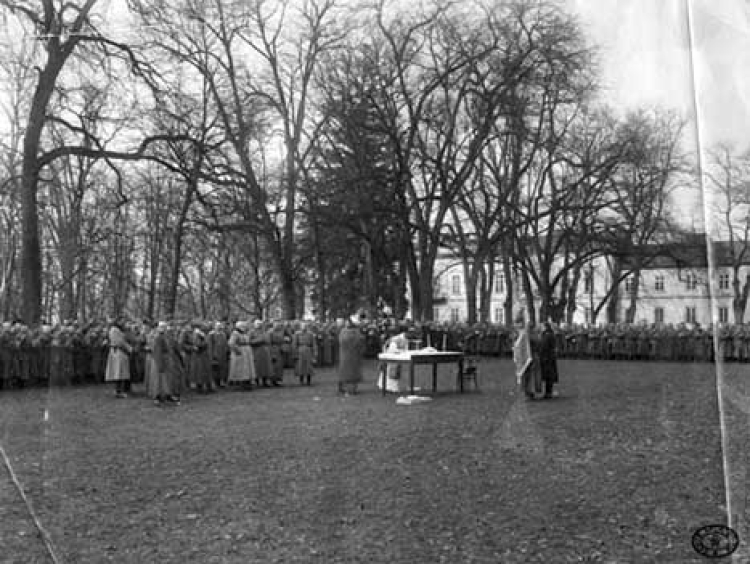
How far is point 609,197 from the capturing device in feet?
11.2

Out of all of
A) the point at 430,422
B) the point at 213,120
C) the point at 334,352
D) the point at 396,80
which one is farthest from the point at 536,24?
the point at 334,352

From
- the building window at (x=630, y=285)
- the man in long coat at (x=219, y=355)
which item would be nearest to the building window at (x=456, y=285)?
the building window at (x=630, y=285)

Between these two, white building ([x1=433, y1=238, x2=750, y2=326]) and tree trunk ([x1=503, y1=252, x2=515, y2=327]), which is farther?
tree trunk ([x1=503, y1=252, x2=515, y2=327])

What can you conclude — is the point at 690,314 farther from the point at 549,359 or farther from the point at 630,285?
the point at 549,359

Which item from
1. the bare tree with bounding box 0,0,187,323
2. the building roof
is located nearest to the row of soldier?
the building roof

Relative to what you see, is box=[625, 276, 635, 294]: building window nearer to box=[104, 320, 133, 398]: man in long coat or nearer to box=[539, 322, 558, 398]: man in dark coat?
box=[539, 322, 558, 398]: man in dark coat

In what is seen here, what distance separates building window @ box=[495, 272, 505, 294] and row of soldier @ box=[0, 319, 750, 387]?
22 centimetres

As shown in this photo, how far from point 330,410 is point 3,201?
4.07 m

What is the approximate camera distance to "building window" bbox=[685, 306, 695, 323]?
2.91 meters

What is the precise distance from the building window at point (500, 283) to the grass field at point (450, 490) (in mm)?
475

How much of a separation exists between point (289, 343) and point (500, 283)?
32.4 ft

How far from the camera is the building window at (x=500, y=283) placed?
376 centimetres

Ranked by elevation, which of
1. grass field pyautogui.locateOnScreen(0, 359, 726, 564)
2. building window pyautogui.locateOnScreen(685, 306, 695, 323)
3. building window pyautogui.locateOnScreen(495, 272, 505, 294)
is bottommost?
grass field pyautogui.locateOnScreen(0, 359, 726, 564)

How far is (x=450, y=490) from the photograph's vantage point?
14.6 feet
